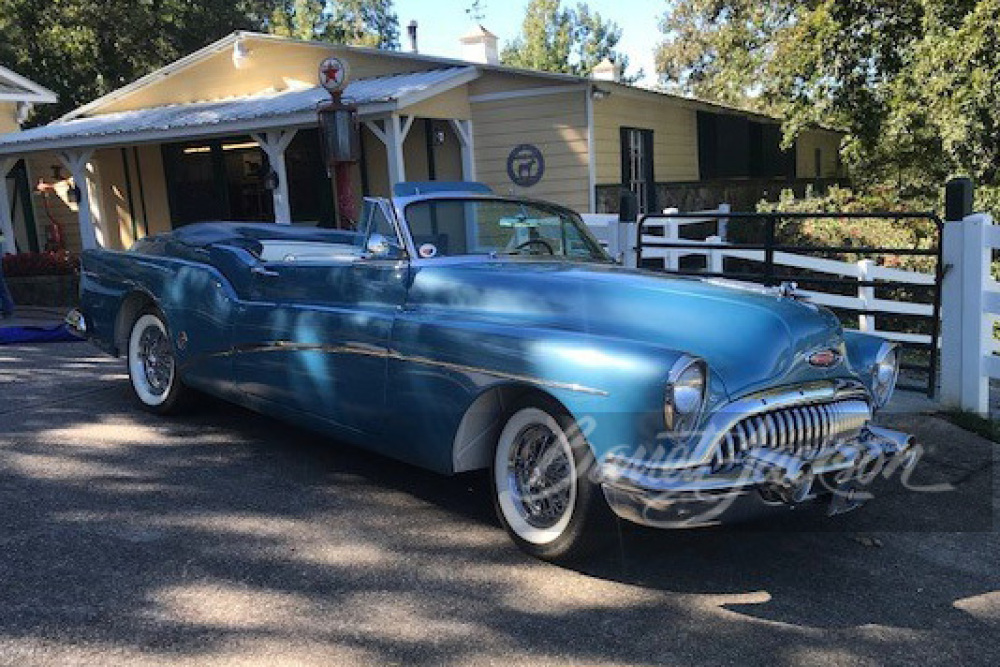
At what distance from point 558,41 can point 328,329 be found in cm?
6043

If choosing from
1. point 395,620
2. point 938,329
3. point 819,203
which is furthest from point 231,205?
point 395,620

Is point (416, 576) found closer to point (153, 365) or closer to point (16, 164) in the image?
point (153, 365)

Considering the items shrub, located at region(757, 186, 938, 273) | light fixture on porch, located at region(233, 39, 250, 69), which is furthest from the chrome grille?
light fixture on porch, located at region(233, 39, 250, 69)

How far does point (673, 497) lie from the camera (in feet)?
10.5

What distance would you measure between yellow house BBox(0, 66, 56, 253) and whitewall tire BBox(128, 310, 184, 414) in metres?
11.5

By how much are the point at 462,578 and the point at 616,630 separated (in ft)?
2.37

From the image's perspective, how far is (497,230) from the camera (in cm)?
478

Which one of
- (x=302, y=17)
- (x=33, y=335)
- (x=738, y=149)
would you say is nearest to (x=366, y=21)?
(x=302, y=17)

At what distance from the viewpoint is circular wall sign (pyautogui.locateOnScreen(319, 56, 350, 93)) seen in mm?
10664

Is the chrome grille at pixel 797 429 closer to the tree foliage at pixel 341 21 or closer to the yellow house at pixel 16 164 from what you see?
the yellow house at pixel 16 164

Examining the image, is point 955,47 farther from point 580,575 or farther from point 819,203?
point 580,575

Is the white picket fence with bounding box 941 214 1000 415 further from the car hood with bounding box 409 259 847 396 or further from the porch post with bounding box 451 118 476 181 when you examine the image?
the porch post with bounding box 451 118 476 181

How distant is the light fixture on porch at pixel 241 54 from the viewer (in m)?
16.5

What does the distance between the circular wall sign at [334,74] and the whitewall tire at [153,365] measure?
5371mm
